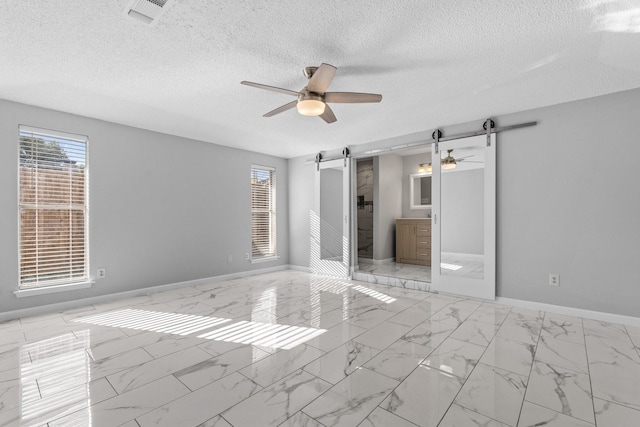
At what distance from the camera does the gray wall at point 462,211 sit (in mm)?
4016

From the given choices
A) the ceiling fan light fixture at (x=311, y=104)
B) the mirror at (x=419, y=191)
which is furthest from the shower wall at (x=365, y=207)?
the ceiling fan light fixture at (x=311, y=104)

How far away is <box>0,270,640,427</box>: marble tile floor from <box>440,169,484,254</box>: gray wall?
90 cm

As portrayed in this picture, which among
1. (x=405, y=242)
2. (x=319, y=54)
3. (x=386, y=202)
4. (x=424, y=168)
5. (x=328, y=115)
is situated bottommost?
(x=405, y=242)

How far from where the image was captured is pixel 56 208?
12.0 ft

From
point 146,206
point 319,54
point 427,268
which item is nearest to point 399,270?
point 427,268

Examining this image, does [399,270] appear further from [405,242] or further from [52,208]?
[52,208]

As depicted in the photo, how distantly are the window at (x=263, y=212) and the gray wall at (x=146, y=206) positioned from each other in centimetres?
22

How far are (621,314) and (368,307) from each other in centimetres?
259

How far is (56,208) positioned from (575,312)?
242 inches

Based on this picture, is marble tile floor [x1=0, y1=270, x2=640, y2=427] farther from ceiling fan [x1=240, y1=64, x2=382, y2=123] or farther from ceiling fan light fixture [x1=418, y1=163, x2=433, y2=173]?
ceiling fan light fixture [x1=418, y1=163, x2=433, y2=173]

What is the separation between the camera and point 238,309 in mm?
3615

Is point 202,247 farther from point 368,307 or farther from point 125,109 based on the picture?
point 368,307

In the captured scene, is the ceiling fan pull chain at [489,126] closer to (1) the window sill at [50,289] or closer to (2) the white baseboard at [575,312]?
(2) the white baseboard at [575,312]

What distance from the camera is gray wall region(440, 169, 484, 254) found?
4016 mm
